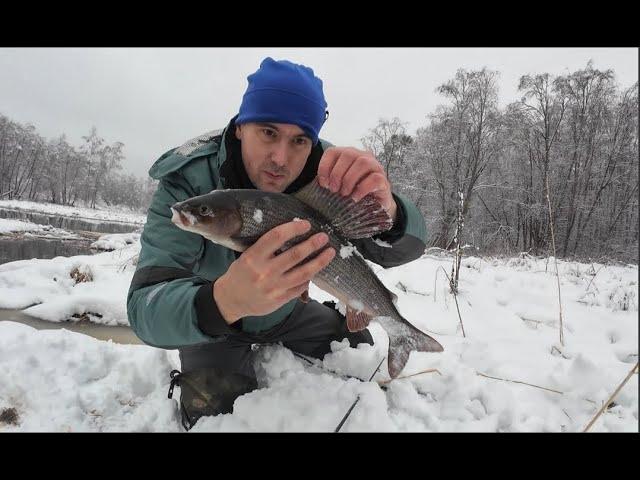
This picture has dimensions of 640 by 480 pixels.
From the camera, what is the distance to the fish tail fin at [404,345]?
2.12m

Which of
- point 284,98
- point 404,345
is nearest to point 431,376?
point 404,345

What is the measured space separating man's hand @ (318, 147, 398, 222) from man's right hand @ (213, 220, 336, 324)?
0.43 metres

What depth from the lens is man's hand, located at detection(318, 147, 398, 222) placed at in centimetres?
189

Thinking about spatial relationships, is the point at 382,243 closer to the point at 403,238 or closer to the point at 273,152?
the point at 403,238

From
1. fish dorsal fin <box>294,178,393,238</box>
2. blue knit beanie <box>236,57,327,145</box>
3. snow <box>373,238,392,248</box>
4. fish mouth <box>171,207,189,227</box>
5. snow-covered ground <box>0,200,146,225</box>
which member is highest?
blue knit beanie <box>236,57,327,145</box>

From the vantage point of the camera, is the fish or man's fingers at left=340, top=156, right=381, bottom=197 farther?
man's fingers at left=340, top=156, right=381, bottom=197

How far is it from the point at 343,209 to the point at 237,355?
1.60 meters

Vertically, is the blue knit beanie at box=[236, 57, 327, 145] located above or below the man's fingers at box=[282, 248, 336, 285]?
above

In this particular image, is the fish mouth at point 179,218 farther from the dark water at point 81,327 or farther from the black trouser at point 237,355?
the dark water at point 81,327

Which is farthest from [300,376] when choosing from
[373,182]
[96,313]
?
[96,313]

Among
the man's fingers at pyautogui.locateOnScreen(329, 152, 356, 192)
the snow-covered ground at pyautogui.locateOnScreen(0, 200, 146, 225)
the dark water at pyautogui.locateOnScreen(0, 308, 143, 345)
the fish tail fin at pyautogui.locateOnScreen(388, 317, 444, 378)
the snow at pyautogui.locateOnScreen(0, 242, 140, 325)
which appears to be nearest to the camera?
the man's fingers at pyautogui.locateOnScreen(329, 152, 356, 192)

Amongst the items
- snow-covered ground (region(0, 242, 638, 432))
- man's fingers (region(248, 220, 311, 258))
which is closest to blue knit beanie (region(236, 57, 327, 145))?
man's fingers (region(248, 220, 311, 258))

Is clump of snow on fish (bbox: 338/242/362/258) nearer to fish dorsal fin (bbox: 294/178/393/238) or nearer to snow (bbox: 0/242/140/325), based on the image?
fish dorsal fin (bbox: 294/178/393/238)

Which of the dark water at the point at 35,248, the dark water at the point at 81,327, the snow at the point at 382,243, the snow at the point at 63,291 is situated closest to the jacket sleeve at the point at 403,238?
the snow at the point at 382,243
